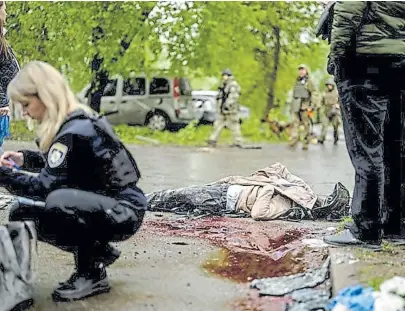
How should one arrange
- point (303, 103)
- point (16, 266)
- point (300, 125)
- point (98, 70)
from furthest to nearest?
point (98, 70) → point (300, 125) → point (303, 103) → point (16, 266)

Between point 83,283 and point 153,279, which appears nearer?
point 83,283

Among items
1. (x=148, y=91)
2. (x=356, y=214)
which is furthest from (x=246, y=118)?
(x=356, y=214)

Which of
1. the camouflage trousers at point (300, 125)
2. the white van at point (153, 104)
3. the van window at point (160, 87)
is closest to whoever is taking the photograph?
the camouflage trousers at point (300, 125)

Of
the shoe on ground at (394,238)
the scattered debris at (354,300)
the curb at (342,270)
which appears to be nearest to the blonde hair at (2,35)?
the shoe on ground at (394,238)

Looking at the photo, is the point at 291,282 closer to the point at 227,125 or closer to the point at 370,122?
the point at 370,122

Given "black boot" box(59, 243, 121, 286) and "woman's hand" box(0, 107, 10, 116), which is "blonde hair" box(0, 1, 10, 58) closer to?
"woman's hand" box(0, 107, 10, 116)

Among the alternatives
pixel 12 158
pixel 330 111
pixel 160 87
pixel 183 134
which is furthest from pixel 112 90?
pixel 12 158

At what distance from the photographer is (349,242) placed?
17.2 ft

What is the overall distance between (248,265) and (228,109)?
13.7 metres

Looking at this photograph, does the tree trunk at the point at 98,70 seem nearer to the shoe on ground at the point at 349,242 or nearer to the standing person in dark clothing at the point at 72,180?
the shoe on ground at the point at 349,242

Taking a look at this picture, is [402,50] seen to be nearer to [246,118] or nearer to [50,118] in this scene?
[50,118]

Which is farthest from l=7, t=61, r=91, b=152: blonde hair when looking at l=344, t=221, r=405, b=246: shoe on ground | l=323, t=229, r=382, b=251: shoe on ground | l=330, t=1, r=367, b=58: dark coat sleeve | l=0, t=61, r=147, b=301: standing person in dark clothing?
l=344, t=221, r=405, b=246: shoe on ground

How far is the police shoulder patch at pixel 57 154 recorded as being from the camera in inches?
165

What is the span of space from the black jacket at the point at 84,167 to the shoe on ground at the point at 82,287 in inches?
19.7
